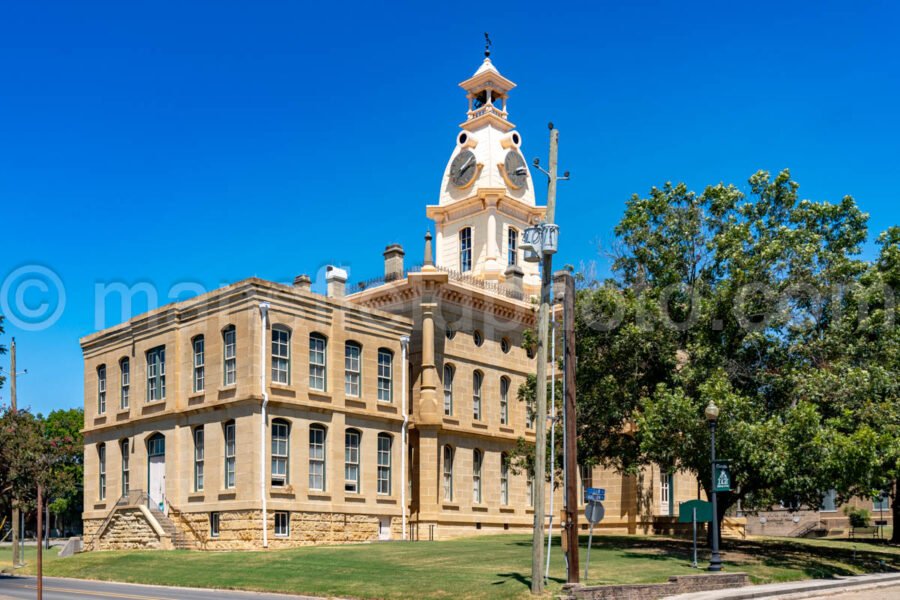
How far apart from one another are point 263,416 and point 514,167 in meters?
24.5

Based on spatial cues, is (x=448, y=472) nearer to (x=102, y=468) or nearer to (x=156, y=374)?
(x=156, y=374)

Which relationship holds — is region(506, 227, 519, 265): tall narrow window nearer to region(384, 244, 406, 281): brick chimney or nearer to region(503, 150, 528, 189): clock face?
region(503, 150, 528, 189): clock face

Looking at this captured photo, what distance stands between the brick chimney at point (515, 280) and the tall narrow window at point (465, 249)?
4393mm

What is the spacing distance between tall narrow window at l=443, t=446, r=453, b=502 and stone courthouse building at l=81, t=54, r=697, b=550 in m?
0.08

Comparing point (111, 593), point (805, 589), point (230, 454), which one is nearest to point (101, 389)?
point (230, 454)

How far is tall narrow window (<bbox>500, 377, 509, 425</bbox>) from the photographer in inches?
1759

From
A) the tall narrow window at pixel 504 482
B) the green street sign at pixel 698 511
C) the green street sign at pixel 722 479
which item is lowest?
the tall narrow window at pixel 504 482

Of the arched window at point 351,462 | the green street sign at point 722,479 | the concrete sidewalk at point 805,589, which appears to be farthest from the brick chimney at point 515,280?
the concrete sidewalk at point 805,589

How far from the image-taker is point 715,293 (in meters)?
30.7

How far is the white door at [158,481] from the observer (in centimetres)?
3653

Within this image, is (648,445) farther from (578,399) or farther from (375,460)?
(375,460)

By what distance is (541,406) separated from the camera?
2059 cm

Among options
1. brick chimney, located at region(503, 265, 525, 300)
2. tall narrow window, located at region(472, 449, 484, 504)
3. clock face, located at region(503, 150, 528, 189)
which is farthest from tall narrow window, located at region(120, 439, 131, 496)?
clock face, located at region(503, 150, 528, 189)

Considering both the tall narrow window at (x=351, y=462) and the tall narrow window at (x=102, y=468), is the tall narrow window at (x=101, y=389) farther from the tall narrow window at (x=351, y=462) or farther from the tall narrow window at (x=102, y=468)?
the tall narrow window at (x=351, y=462)
